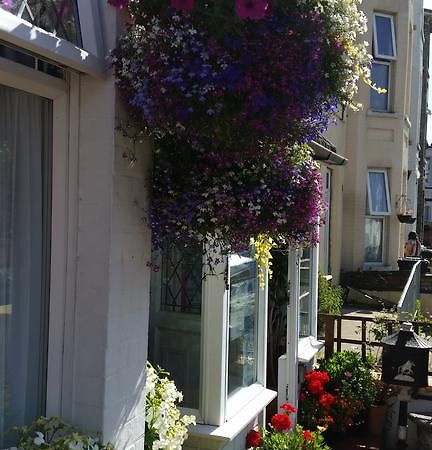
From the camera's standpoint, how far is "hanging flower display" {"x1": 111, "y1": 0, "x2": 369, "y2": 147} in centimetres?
206

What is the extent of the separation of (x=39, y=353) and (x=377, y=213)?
36.5 feet

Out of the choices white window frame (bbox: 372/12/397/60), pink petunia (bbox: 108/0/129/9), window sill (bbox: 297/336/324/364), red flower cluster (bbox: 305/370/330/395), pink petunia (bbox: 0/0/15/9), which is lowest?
red flower cluster (bbox: 305/370/330/395)

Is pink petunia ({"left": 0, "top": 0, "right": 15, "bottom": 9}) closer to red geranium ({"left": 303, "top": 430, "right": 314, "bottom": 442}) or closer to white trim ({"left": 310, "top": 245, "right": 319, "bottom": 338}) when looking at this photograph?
red geranium ({"left": 303, "top": 430, "right": 314, "bottom": 442})

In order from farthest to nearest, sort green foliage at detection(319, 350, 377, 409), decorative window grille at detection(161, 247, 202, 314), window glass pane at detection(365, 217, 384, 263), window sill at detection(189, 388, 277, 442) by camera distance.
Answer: window glass pane at detection(365, 217, 384, 263) → green foliage at detection(319, 350, 377, 409) → decorative window grille at detection(161, 247, 202, 314) → window sill at detection(189, 388, 277, 442)

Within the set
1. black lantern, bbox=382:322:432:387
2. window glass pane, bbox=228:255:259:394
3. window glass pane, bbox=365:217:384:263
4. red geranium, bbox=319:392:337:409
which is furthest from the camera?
window glass pane, bbox=365:217:384:263

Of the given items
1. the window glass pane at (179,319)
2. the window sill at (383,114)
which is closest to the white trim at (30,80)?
the window glass pane at (179,319)

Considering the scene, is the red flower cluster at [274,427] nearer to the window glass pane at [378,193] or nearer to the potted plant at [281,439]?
the potted plant at [281,439]

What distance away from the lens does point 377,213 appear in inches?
501

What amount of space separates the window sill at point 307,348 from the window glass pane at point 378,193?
6.58 meters

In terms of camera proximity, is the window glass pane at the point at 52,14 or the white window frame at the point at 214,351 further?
the white window frame at the point at 214,351

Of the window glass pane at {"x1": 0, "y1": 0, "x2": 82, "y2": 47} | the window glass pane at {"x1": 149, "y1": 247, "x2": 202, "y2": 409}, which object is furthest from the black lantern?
the window glass pane at {"x1": 0, "y1": 0, "x2": 82, "y2": 47}

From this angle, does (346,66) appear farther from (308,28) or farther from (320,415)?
(320,415)

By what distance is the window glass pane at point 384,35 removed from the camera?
1224cm

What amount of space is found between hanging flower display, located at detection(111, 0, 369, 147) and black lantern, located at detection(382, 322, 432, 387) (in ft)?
11.0
